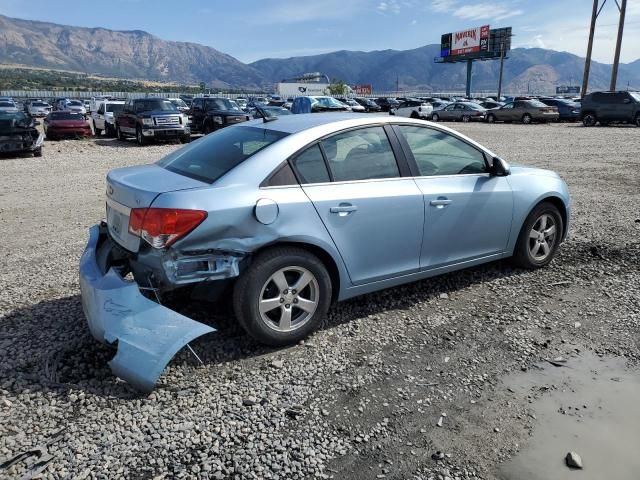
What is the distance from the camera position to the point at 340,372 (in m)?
3.51

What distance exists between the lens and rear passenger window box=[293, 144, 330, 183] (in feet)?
12.5

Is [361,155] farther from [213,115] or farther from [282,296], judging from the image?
[213,115]

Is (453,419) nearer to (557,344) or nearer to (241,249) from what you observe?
(557,344)

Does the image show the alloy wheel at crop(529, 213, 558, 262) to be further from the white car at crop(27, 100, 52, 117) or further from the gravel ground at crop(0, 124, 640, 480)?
the white car at crop(27, 100, 52, 117)

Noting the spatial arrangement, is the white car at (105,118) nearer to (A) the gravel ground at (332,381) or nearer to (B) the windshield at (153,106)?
(B) the windshield at (153,106)

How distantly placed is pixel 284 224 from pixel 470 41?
8474 cm

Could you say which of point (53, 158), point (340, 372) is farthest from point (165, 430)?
point (53, 158)

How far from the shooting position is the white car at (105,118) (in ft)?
77.2

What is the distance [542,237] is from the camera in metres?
5.26

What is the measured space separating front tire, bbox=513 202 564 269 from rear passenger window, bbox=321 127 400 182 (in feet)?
5.62

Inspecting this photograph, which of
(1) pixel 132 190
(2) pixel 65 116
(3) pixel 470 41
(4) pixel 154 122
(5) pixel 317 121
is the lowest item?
(4) pixel 154 122

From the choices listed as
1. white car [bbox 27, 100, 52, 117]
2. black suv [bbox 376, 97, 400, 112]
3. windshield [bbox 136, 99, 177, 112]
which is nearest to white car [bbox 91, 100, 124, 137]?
windshield [bbox 136, 99, 177, 112]

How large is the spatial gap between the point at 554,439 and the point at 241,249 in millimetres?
2167

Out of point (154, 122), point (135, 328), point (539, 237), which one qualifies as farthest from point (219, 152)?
point (154, 122)
